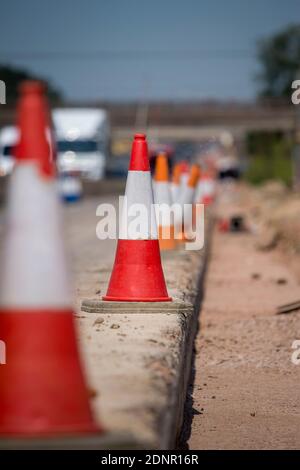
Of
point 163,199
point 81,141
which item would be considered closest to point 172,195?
point 163,199

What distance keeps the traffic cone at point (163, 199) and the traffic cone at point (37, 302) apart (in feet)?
28.4

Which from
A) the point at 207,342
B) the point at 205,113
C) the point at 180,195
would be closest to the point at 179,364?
the point at 207,342

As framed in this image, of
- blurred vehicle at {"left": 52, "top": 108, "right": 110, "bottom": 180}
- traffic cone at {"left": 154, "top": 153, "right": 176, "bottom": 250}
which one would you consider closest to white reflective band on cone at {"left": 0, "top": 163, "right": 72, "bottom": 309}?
traffic cone at {"left": 154, "top": 153, "right": 176, "bottom": 250}

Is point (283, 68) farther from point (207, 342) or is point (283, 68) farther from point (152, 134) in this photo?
point (207, 342)

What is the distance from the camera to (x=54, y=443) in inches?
160

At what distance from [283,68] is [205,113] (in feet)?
80.5

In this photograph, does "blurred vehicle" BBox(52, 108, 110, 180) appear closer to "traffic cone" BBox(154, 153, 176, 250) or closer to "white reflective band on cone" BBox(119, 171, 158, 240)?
"traffic cone" BBox(154, 153, 176, 250)

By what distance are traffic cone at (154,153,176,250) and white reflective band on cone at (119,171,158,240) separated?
495cm

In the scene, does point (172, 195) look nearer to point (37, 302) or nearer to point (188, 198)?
point (188, 198)

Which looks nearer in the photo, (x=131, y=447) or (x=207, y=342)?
(x=131, y=447)

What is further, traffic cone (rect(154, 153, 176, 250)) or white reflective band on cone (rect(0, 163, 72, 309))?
traffic cone (rect(154, 153, 176, 250))

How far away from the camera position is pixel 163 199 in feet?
43.2

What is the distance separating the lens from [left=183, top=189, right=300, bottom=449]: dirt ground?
6102mm

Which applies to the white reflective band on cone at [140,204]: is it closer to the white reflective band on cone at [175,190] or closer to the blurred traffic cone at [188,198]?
the blurred traffic cone at [188,198]
